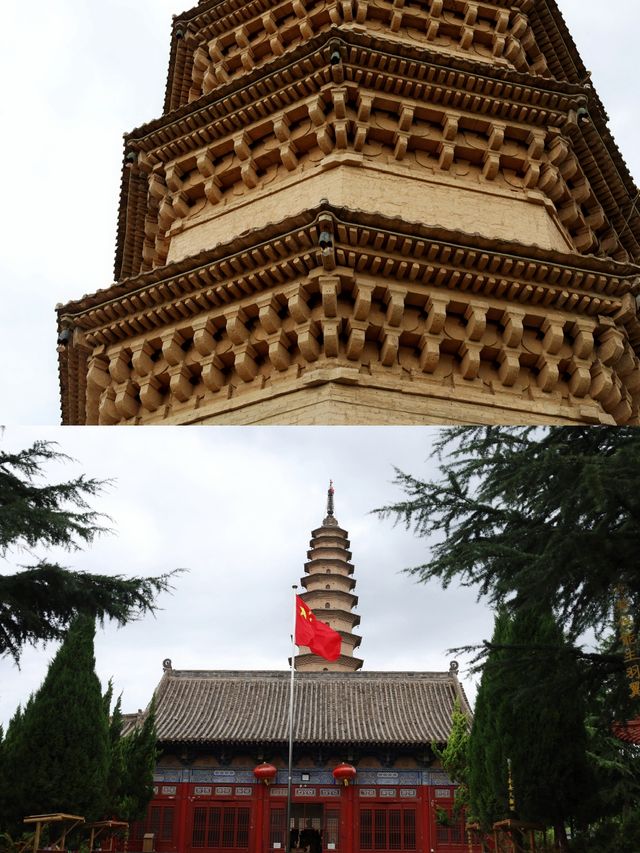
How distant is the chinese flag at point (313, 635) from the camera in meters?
9.38

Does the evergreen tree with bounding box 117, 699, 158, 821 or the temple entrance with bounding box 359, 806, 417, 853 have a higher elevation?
the evergreen tree with bounding box 117, 699, 158, 821

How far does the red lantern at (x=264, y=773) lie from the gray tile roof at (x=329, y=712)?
570 mm

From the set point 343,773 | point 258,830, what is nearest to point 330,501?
point 258,830

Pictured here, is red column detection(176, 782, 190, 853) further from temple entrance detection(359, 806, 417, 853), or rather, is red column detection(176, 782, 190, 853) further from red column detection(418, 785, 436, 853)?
red column detection(418, 785, 436, 853)

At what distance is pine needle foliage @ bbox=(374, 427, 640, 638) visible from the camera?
5.12 metres

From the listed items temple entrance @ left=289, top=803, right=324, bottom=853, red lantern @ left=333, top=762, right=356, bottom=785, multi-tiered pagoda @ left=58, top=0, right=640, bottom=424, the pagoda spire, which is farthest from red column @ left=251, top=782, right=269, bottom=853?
red lantern @ left=333, top=762, right=356, bottom=785

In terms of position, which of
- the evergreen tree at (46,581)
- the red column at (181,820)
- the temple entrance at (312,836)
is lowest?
the temple entrance at (312,836)

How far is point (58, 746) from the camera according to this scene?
5.30 m

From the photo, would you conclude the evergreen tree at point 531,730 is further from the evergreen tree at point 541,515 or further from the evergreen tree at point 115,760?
the evergreen tree at point 115,760

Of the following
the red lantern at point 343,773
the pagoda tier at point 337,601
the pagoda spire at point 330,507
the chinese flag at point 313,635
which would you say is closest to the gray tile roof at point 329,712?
the red lantern at point 343,773

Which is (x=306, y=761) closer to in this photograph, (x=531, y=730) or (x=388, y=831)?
(x=388, y=831)

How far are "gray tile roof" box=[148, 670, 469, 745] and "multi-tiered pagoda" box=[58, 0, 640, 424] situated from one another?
3651mm

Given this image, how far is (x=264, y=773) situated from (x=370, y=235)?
8.82m

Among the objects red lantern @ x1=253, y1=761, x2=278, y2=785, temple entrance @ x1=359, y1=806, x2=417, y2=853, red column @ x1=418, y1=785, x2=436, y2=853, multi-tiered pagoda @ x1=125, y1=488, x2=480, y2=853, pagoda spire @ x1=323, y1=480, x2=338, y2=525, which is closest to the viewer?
pagoda spire @ x1=323, y1=480, x2=338, y2=525
